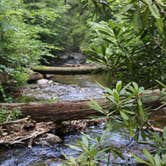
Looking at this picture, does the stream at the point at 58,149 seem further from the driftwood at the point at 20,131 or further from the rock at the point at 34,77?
the rock at the point at 34,77

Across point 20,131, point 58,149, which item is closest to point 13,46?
point 20,131

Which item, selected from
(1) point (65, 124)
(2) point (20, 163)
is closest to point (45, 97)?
(1) point (65, 124)

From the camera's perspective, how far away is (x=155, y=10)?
1.30 meters

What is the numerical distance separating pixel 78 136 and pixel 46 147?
0.63 meters

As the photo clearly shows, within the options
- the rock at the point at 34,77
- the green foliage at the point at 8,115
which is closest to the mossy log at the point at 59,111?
the green foliage at the point at 8,115

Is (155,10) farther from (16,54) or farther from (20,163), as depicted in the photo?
(16,54)

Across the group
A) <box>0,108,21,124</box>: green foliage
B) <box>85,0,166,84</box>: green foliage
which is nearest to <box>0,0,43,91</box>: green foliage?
<box>0,108,21,124</box>: green foliage

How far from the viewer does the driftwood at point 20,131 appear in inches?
180

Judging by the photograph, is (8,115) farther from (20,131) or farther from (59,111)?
(59,111)

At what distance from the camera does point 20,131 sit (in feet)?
15.5

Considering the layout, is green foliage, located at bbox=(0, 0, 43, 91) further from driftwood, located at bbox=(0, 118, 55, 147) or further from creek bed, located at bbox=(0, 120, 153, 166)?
creek bed, located at bbox=(0, 120, 153, 166)

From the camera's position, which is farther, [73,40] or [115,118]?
[73,40]

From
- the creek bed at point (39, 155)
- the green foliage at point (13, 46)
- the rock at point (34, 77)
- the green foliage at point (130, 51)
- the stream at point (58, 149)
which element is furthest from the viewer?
the rock at point (34, 77)

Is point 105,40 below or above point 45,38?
below
